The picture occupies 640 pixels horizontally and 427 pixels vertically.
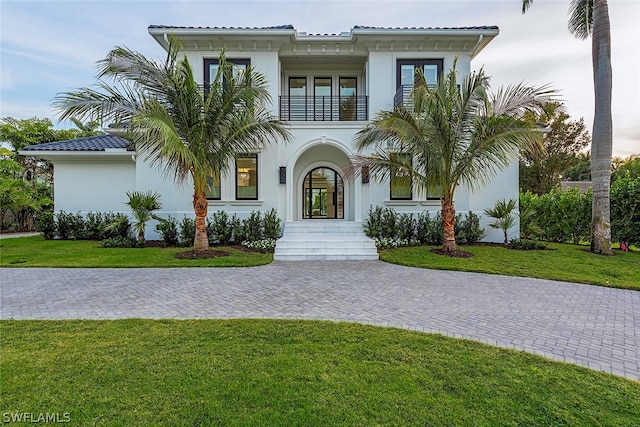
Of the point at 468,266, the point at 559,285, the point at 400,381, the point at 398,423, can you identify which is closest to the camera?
the point at 398,423

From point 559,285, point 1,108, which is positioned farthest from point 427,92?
point 1,108

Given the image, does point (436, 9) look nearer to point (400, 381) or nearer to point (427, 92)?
point (427, 92)

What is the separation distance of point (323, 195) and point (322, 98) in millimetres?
4634

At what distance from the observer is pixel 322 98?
14.6 m

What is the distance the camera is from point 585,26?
1194 cm

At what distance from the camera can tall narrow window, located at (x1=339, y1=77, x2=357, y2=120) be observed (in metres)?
14.5

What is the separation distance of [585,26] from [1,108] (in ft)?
104

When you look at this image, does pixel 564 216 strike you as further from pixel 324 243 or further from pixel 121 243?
pixel 121 243

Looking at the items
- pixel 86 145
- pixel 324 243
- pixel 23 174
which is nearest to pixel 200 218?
pixel 324 243

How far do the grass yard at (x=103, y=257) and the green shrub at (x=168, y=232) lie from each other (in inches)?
39.2

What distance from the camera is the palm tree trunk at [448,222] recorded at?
10281mm

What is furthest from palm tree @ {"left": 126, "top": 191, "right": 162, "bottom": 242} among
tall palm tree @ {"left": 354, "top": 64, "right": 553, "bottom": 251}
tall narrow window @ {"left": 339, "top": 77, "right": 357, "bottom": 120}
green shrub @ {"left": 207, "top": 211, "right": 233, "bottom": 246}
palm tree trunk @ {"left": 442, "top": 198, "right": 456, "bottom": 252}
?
palm tree trunk @ {"left": 442, "top": 198, "right": 456, "bottom": 252}

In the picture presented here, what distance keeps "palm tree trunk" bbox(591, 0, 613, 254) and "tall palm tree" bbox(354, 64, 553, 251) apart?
3.40 meters

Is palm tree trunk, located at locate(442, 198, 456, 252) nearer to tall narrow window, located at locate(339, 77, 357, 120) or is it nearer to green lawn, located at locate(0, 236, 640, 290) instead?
green lawn, located at locate(0, 236, 640, 290)
